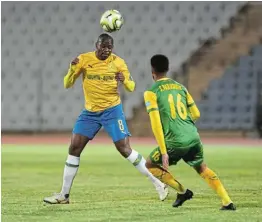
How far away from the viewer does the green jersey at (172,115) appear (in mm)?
8516

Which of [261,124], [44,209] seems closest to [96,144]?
[261,124]

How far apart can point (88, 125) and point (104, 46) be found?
2.86 ft

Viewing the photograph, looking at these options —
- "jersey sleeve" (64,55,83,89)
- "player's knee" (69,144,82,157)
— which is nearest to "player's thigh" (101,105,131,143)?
"player's knee" (69,144,82,157)

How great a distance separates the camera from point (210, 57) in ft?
95.7

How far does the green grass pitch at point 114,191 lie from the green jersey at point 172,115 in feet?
2.27

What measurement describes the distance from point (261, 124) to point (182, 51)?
4.72 metres

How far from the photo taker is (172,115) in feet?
28.1

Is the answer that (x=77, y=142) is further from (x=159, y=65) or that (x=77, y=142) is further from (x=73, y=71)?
(x=159, y=65)

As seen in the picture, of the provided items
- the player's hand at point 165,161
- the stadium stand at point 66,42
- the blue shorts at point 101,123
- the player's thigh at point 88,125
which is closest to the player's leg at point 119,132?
the blue shorts at point 101,123

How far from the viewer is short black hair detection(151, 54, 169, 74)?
8.60 metres

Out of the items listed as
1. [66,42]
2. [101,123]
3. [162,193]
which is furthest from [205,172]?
[66,42]

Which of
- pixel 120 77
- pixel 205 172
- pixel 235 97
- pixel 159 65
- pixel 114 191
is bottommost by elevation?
pixel 235 97

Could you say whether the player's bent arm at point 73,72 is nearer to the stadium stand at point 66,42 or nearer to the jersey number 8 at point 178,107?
the jersey number 8 at point 178,107

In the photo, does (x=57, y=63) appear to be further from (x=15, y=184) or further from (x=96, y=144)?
(x=15, y=184)
